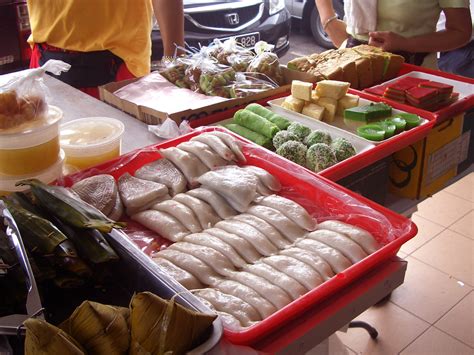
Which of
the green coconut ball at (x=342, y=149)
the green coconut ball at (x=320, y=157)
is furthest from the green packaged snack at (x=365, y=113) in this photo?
the green coconut ball at (x=320, y=157)

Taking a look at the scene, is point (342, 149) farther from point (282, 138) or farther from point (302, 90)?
point (302, 90)

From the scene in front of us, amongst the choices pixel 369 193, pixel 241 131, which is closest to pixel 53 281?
pixel 241 131

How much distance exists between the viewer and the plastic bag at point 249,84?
2.13 meters

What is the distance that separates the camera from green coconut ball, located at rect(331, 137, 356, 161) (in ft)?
5.52

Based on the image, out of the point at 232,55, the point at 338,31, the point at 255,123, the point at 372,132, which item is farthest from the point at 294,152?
the point at 338,31

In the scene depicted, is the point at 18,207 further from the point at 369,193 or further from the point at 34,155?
the point at 369,193

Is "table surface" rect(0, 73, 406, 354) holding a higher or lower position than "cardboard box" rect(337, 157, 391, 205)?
higher

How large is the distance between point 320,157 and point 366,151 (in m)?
0.19

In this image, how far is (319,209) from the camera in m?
1.44

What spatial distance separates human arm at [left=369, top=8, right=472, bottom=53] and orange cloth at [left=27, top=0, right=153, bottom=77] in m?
1.17

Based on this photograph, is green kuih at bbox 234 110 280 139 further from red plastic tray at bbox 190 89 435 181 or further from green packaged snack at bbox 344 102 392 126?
green packaged snack at bbox 344 102 392 126

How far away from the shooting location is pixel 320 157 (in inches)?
64.3

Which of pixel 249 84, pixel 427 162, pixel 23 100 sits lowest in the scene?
pixel 427 162

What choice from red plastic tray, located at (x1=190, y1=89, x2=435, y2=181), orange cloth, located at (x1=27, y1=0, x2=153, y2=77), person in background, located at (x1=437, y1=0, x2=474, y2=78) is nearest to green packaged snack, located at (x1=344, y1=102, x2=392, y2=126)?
red plastic tray, located at (x1=190, y1=89, x2=435, y2=181)
